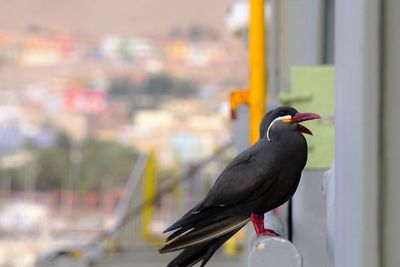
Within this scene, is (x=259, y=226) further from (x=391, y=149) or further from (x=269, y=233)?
(x=391, y=149)

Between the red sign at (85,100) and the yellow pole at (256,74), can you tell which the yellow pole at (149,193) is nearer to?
the yellow pole at (256,74)

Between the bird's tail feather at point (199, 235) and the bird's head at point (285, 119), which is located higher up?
the bird's head at point (285, 119)

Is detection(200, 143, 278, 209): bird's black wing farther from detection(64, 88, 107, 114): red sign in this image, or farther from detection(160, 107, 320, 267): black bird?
detection(64, 88, 107, 114): red sign

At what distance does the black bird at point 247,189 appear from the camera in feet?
2.48

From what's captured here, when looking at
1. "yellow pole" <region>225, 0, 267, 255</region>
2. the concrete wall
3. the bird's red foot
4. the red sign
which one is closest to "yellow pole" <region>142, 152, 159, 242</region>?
"yellow pole" <region>225, 0, 267, 255</region>

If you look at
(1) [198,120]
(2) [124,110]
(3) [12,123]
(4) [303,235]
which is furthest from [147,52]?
(4) [303,235]

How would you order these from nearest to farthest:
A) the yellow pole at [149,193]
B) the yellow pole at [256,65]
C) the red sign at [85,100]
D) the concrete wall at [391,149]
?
the concrete wall at [391,149] → the yellow pole at [256,65] → the yellow pole at [149,193] → the red sign at [85,100]

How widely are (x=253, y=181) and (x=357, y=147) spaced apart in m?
0.13

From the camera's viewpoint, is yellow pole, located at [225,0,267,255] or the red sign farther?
the red sign

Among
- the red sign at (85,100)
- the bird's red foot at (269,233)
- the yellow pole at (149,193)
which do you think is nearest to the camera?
the bird's red foot at (269,233)

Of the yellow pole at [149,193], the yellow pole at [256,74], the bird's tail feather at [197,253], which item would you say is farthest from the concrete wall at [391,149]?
the yellow pole at [149,193]

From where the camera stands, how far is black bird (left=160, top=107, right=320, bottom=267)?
0.75 metres

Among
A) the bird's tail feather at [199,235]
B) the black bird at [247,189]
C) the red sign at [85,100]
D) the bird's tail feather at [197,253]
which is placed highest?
the black bird at [247,189]

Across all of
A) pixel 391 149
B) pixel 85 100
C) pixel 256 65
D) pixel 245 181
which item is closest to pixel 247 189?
pixel 245 181
